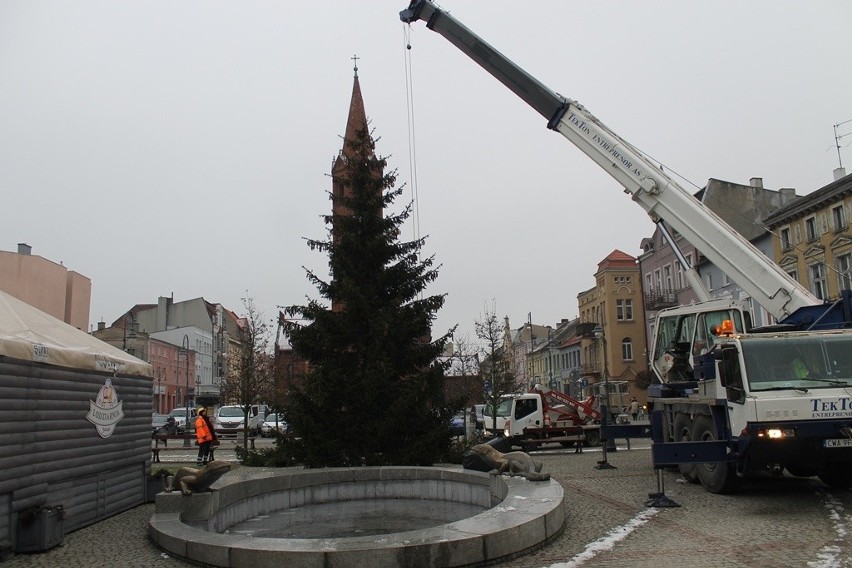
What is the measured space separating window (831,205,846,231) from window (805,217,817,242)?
154cm

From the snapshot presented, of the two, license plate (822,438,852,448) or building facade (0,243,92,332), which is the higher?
building facade (0,243,92,332)

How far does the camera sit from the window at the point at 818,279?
110ft

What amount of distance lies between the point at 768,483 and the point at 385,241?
918 centimetres

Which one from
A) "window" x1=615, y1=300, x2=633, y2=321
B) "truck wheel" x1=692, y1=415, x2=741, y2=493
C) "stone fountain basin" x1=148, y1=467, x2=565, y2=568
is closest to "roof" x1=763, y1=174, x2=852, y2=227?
"window" x1=615, y1=300, x2=633, y2=321

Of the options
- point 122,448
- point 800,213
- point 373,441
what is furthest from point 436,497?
point 800,213

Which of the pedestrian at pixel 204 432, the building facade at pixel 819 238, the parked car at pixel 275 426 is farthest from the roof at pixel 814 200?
the pedestrian at pixel 204 432

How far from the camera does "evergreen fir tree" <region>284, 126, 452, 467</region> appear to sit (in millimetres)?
15102

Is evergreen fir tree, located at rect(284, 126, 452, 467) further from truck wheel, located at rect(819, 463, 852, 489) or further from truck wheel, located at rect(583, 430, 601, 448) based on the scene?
truck wheel, located at rect(583, 430, 601, 448)

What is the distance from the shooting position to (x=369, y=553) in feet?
22.5

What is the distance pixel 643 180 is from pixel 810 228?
926 inches

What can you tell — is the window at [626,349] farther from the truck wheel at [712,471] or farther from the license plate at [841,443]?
the license plate at [841,443]

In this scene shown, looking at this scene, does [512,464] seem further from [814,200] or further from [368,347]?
[814,200]

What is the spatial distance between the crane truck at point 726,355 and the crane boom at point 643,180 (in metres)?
0.02

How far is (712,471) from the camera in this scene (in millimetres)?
12328
